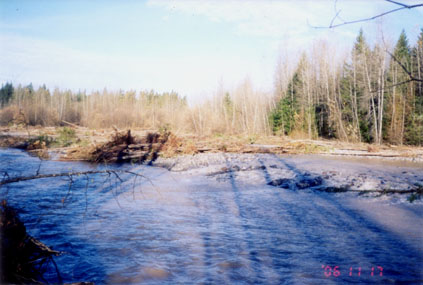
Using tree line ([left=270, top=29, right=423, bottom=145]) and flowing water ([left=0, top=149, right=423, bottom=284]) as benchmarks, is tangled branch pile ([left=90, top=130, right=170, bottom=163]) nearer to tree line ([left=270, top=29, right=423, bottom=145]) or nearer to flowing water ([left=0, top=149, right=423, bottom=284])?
flowing water ([left=0, top=149, right=423, bottom=284])

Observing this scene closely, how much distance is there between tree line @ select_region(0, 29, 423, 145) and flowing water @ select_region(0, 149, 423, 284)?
14.8m

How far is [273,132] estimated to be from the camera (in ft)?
108

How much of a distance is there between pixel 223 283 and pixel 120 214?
10.3ft

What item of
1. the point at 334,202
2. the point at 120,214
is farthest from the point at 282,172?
the point at 120,214

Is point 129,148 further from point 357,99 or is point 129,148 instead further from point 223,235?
point 357,99

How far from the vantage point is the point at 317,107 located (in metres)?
31.9

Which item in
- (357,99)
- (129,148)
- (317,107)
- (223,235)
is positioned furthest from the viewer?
(317,107)

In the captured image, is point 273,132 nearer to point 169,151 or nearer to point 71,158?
point 169,151
